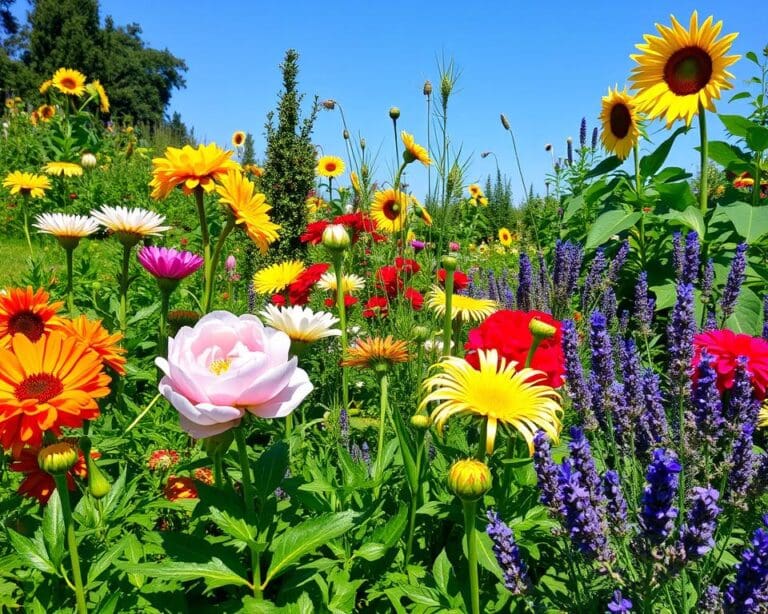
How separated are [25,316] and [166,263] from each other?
1.29 feet

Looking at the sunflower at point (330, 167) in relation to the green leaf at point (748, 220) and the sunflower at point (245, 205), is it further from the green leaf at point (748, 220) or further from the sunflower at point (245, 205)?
the sunflower at point (245, 205)

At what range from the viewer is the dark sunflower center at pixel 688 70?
116 inches

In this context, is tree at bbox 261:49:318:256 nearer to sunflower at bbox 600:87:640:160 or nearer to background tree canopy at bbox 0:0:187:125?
sunflower at bbox 600:87:640:160

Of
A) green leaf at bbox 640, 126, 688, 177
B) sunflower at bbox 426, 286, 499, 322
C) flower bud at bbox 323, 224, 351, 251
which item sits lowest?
sunflower at bbox 426, 286, 499, 322

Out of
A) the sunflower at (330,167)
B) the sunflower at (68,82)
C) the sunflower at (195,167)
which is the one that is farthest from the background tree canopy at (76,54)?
the sunflower at (195,167)

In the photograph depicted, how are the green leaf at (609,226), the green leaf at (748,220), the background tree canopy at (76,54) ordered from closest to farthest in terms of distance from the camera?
the green leaf at (748,220)
the green leaf at (609,226)
the background tree canopy at (76,54)

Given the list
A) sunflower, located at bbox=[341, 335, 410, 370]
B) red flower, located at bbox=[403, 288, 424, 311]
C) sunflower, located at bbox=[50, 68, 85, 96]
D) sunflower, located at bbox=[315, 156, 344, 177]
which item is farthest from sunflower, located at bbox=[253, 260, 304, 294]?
sunflower, located at bbox=[50, 68, 85, 96]

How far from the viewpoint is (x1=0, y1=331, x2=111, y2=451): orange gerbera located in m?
1.06

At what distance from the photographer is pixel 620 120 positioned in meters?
3.46

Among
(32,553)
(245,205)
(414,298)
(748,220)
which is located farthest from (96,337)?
(748,220)

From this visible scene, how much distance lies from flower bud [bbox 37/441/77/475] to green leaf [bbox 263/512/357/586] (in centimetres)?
43

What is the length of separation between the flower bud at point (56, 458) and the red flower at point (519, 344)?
0.97 m

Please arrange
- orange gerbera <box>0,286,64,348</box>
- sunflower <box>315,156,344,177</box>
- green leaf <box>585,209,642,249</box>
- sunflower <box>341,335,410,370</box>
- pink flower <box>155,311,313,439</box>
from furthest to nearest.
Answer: sunflower <box>315,156,344,177</box> → green leaf <box>585,209,642,249</box> → sunflower <box>341,335,410,370</box> → orange gerbera <box>0,286,64,348</box> → pink flower <box>155,311,313,439</box>

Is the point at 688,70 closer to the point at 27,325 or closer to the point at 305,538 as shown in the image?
the point at 305,538
